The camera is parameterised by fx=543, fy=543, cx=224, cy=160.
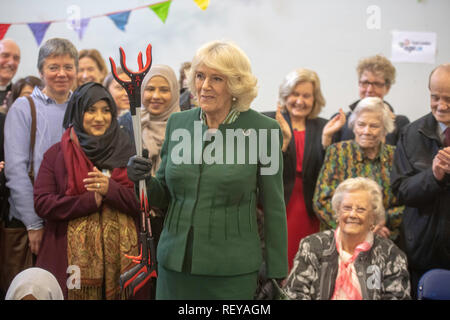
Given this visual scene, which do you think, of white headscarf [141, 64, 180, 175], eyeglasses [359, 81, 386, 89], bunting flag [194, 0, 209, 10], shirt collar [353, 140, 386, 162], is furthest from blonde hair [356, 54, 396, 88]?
white headscarf [141, 64, 180, 175]

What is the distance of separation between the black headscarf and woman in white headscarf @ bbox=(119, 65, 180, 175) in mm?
107

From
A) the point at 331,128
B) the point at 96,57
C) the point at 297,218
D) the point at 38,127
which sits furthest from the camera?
the point at 96,57

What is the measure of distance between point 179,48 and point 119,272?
1.25 meters

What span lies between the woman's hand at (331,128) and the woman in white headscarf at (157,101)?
77cm

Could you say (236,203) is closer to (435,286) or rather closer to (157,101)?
(157,101)

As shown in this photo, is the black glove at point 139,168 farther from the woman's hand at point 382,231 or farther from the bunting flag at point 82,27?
the bunting flag at point 82,27

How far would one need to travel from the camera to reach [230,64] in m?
1.64

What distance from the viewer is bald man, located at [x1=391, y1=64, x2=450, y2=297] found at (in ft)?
7.41

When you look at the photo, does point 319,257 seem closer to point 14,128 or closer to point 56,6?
point 14,128

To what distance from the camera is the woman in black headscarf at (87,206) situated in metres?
2.16

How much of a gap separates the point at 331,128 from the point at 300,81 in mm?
277

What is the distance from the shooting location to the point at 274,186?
170 centimetres

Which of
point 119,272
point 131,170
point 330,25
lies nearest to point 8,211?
point 119,272

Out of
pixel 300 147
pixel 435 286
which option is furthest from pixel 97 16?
pixel 435 286
